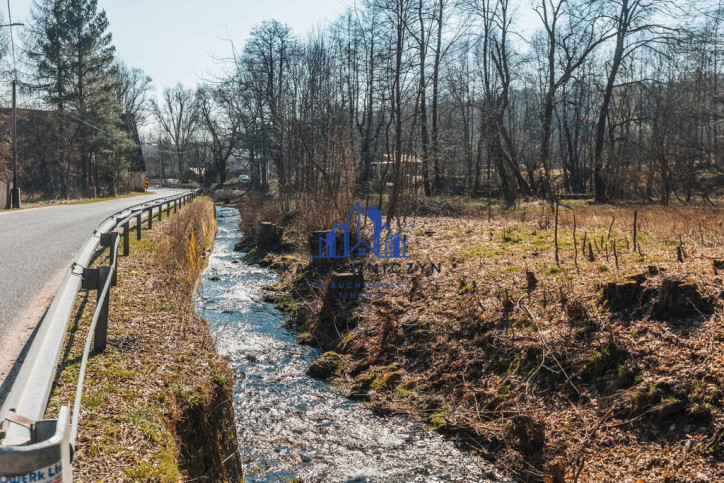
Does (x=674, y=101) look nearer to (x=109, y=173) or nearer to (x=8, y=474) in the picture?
(x=8, y=474)

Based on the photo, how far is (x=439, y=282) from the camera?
994 cm

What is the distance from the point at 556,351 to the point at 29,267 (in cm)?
787

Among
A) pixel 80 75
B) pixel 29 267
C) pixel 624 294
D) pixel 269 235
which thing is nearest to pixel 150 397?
pixel 29 267

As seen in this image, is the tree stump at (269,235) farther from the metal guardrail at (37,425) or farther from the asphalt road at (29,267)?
the metal guardrail at (37,425)

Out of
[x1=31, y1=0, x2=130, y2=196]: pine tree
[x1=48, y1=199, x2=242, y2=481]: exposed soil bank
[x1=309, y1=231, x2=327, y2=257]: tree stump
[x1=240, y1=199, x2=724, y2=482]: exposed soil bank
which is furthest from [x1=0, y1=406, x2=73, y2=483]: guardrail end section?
[x1=31, y1=0, x2=130, y2=196]: pine tree

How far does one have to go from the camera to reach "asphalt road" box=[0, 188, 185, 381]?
5539 millimetres

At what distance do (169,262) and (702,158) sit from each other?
83.1ft

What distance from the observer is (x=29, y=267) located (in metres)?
8.45

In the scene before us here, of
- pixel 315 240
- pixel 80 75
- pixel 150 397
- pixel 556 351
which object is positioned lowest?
pixel 556 351

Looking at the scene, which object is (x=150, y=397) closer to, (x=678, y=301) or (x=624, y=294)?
(x=624, y=294)

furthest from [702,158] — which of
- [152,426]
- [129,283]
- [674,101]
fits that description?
[152,426]

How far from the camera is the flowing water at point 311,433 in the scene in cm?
557

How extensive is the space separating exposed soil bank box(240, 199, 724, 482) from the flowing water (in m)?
0.32

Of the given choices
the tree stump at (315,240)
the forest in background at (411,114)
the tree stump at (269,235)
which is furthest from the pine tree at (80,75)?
the tree stump at (315,240)
